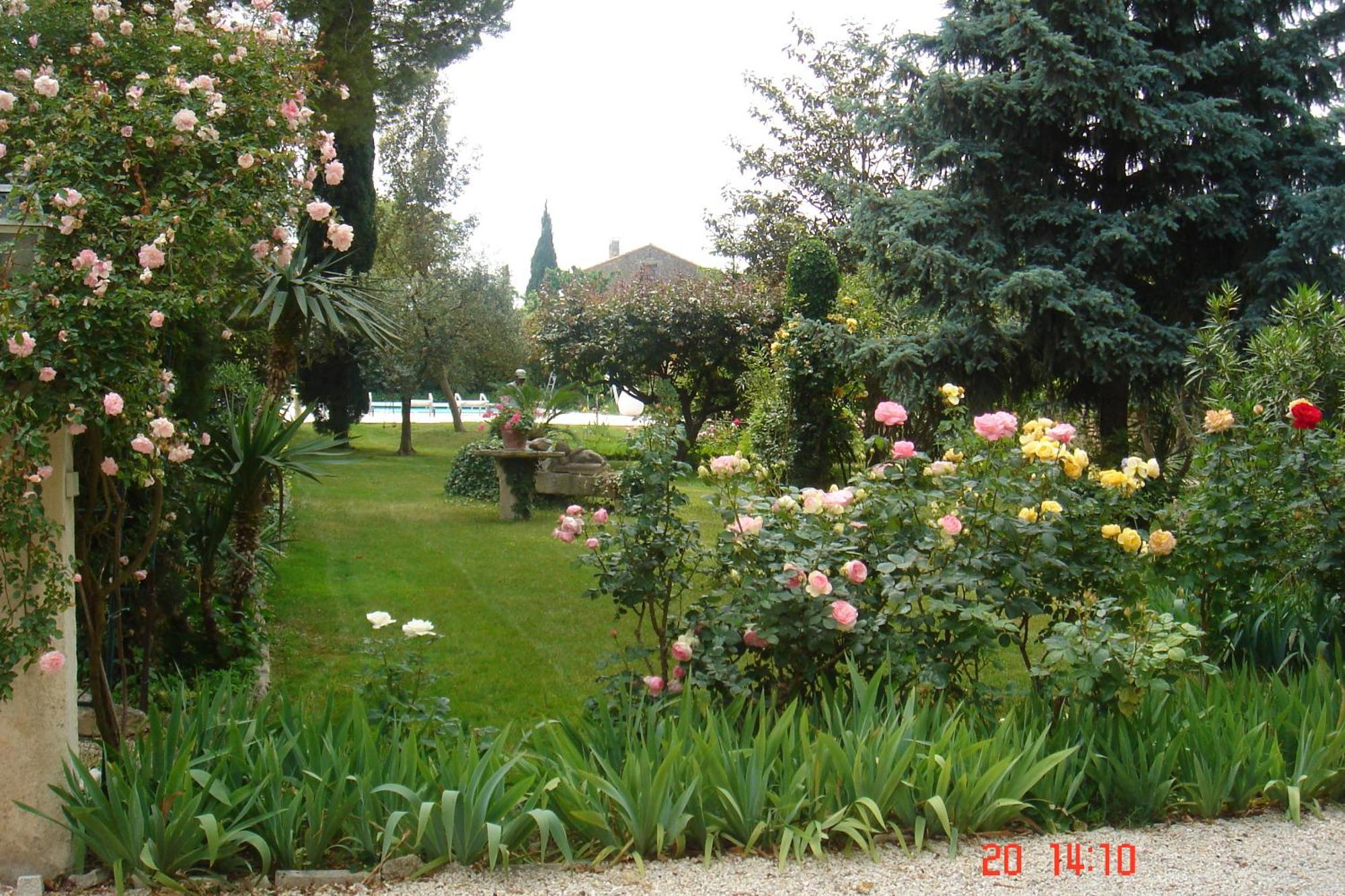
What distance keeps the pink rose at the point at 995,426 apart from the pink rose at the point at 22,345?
2921mm

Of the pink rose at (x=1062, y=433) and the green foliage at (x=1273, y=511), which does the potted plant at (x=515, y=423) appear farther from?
the pink rose at (x=1062, y=433)

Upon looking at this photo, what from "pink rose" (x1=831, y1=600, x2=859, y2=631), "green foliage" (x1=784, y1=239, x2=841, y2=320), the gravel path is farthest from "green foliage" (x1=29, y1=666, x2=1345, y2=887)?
"green foliage" (x1=784, y1=239, x2=841, y2=320)

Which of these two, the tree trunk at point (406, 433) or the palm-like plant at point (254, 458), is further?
the tree trunk at point (406, 433)

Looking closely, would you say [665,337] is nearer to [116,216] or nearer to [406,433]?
[406,433]

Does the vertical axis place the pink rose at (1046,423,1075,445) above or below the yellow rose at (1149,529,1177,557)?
above

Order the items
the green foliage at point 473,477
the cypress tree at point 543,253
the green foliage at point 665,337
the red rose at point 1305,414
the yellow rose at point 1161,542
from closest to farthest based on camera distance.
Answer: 1. the yellow rose at point 1161,542
2. the red rose at point 1305,414
3. the green foliage at point 473,477
4. the green foliage at point 665,337
5. the cypress tree at point 543,253

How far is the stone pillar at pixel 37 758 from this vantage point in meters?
2.72

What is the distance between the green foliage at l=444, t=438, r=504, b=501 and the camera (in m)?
13.6

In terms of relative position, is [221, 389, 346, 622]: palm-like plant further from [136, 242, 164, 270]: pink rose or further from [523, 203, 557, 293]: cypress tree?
A: [523, 203, 557, 293]: cypress tree

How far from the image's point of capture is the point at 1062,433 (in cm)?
370

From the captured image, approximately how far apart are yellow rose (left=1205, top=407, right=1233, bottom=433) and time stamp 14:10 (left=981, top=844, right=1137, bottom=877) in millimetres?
2062

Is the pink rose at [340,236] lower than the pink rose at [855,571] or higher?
higher

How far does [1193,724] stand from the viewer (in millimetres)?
3297

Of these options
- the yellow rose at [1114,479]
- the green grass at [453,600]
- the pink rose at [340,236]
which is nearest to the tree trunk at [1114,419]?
the green grass at [453,600]
